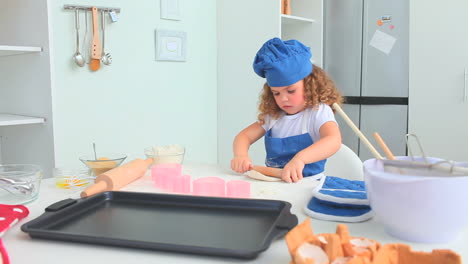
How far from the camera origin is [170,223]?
0.83m

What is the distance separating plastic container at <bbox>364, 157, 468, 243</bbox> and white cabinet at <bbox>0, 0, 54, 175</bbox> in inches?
69.9

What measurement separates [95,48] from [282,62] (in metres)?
1.21

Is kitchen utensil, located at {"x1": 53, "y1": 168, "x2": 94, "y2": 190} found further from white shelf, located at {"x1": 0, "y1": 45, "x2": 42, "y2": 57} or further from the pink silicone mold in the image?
white shelf, located at {"x1": 0, "y1": 45, "x2": 42, "y2": 57}

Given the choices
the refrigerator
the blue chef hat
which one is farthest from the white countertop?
the refrigerator

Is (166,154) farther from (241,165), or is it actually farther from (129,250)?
(129,250)

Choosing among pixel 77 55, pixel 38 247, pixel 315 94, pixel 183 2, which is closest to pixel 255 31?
pixel 183 2

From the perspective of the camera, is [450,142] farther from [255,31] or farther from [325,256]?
[325,256]

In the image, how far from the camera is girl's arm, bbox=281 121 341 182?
3.96ft

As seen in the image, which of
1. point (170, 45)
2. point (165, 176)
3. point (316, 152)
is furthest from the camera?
point (170, 45)

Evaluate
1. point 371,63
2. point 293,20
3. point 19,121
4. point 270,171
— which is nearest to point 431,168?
point 270,171

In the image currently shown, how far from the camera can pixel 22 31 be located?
7.42 feet

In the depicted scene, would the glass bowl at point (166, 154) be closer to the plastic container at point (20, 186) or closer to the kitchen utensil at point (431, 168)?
the plastic container at point (20, 186)

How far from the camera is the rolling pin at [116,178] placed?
103 centimetres

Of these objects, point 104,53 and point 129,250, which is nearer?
point 129,250
